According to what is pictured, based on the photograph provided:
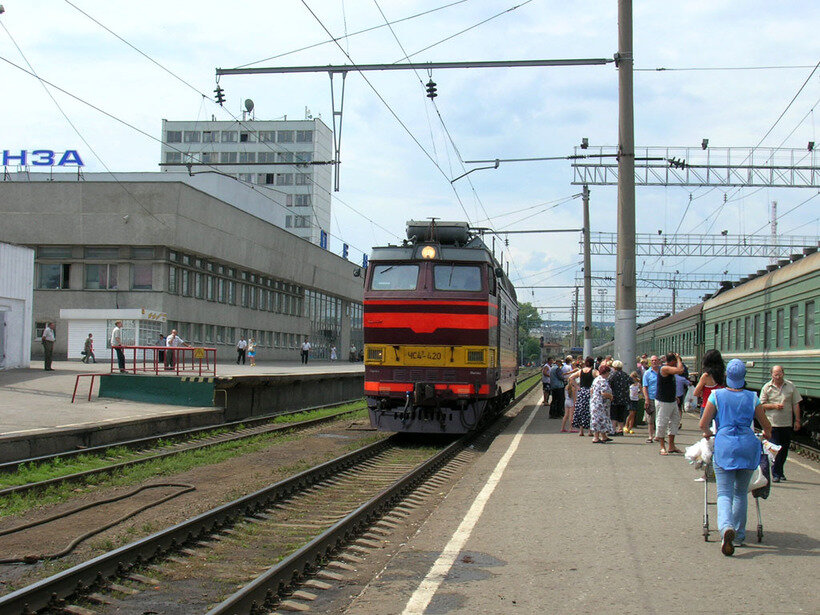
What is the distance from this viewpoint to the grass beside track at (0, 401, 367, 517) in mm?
10251

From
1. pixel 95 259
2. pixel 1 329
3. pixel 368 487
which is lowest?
pixel 368 487

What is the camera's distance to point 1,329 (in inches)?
1064

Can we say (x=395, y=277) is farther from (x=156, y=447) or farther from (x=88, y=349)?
(x=88, y=349)

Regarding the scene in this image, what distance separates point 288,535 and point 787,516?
193 inches

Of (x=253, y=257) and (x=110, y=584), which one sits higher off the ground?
(x=253, y=257)

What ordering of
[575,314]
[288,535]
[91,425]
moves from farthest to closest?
1. [575,314]
2. [91,425]
3. [288,535]

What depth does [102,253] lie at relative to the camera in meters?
38.2

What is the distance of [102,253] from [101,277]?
1050mm

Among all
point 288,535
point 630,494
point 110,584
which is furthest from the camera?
point 630,494

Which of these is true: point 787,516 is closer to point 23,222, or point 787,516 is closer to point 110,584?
point 110,584

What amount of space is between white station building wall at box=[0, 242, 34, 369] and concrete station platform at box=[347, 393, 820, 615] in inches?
789

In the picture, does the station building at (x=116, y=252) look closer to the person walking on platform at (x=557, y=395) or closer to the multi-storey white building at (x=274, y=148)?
the person walking on platform at (x=557, y=395)

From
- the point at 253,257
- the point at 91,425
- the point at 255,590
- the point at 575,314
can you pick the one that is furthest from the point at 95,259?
the point at 575,314

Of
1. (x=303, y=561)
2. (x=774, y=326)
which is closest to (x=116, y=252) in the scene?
(x=774, y=326)
